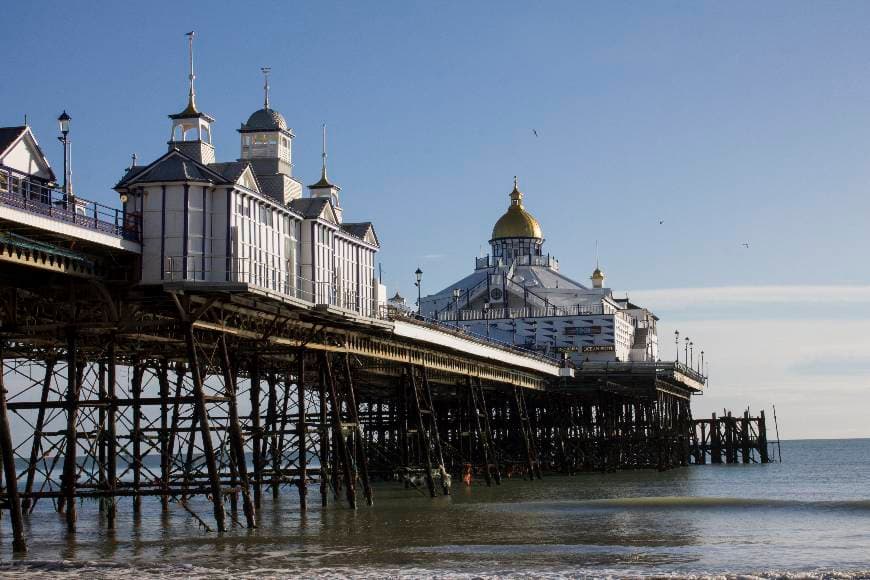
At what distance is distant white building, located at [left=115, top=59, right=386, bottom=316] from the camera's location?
127 feet

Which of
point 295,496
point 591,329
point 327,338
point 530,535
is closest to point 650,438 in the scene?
point 591,329

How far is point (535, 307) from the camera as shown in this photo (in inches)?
4855

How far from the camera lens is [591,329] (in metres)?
114

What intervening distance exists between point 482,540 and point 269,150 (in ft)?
54.4

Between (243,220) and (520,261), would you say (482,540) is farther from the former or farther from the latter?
(520,261)

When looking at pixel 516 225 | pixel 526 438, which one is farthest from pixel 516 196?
pixel 526 438

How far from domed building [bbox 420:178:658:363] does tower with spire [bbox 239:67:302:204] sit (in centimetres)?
5990

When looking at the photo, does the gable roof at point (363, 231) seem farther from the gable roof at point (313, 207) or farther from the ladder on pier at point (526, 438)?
the ladder on pier at point (526, 438)

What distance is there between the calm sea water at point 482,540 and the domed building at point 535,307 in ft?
167

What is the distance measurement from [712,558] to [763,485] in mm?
48983

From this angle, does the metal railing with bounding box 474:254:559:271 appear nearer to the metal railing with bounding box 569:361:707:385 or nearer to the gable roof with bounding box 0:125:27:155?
the metal railing with bounding box 569:361:707:385

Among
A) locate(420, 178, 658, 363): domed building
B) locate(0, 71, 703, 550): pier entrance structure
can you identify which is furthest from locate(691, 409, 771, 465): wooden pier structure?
locate(0, 71, 703, 550): pier entrance structure

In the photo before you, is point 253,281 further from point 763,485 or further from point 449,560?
point 763,485

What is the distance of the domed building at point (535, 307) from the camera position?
114000 millimetres
